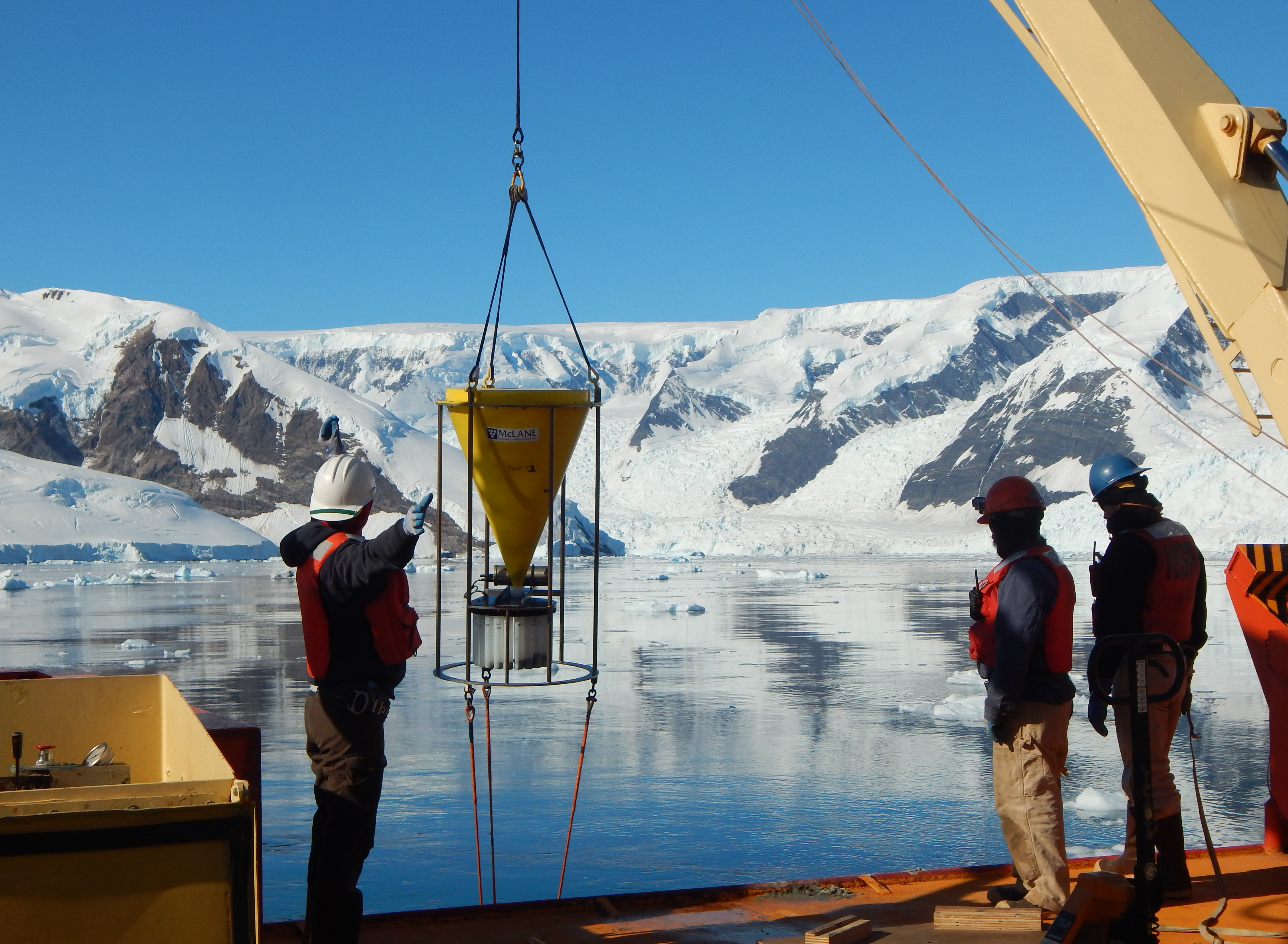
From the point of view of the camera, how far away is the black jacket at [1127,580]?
3.70 metres

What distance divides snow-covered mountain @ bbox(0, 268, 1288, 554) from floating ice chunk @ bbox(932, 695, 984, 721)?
3437 cm

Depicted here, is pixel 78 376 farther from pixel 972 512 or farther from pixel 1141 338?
pixel 1141 338

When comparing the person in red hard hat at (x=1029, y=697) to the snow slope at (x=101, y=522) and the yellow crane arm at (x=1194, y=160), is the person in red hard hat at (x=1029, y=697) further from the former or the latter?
the snow slope at (x=101, y=522)

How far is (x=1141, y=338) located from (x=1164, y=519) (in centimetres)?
8728

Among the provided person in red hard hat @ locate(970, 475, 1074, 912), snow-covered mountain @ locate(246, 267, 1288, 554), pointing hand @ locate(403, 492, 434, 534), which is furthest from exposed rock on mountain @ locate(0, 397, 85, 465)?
person in red hard hat @ locate(970, 475, 1074, 912)

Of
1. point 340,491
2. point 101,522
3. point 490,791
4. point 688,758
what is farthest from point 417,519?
point 101,522

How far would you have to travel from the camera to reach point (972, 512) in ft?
234

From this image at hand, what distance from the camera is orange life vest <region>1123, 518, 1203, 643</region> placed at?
372 cm

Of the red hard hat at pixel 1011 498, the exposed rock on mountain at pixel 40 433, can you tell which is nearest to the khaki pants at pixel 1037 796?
the red hard hat at pixel 1011 498

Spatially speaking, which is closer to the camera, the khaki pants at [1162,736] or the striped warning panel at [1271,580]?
the khaki pants at [1162,736]

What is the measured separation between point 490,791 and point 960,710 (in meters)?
6.89

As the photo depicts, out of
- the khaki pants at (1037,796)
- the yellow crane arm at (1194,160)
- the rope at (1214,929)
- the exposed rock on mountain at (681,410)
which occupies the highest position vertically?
the exposed rock on mountain at (681,410)

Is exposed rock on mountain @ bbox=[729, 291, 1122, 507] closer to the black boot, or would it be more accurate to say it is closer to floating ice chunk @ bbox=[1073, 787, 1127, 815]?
floating ice chunk @ bbox=[1073, 787, 1127, 815]

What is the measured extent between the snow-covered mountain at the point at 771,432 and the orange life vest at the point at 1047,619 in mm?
41001
